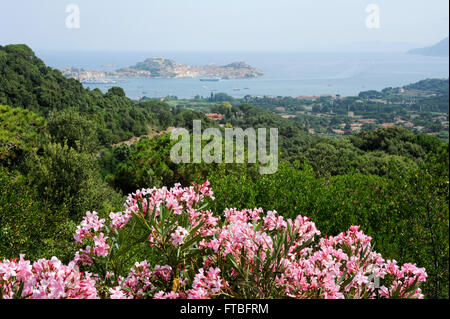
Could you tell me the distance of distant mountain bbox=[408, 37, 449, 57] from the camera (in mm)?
154125

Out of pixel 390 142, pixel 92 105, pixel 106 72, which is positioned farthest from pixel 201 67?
pixel 390 142

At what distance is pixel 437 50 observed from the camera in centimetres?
16125

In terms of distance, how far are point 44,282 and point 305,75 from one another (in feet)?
516

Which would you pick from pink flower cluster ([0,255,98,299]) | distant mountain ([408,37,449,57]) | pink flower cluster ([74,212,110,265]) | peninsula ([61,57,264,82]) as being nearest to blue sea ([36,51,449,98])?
peninsula ([61,57,264,82])

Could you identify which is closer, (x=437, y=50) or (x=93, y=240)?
(x=93, y=240)

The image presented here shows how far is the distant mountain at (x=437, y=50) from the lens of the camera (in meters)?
154

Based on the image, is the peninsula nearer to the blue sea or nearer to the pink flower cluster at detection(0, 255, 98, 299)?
the blue sea

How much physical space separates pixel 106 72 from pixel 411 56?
166m

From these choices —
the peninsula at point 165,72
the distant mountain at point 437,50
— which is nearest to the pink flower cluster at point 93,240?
the peninsula at point 165,72

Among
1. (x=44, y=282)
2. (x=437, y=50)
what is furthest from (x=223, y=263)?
(x=437, y=50)

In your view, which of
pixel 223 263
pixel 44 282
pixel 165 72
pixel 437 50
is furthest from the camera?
pixel 437 50

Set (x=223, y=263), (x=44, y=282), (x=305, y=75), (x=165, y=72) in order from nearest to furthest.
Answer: (x=44, y=282)
(x=223, y=263)
(x=165, y=72)
(x=305, y=75)

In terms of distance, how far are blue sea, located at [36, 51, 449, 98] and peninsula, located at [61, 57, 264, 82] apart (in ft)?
8.02

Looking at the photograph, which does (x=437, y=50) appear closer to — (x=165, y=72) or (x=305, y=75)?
(x=305, y=75)
